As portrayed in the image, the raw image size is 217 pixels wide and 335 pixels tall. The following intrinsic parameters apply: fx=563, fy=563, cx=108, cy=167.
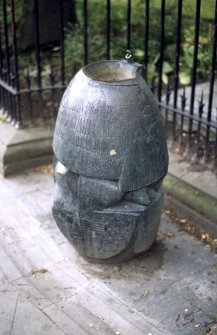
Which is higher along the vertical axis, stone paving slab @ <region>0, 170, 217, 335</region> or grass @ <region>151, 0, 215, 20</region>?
grass @ <region>151, 0, 215, 20</region>

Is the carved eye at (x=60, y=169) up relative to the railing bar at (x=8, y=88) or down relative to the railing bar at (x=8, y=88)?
up

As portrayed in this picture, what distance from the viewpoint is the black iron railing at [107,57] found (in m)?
4.82

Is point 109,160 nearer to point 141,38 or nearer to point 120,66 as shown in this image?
point 120,66

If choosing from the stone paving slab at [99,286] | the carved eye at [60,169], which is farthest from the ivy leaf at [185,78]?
the carved eye at [60,169]

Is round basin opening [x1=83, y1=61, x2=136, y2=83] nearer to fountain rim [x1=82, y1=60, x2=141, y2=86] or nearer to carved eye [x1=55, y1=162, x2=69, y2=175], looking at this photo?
fountain rim [x1=82, y1=60, x2=141, y2=86]

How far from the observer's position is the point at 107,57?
4895 mm

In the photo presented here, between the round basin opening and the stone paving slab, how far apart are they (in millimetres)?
1250

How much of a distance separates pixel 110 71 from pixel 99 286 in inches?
54.1

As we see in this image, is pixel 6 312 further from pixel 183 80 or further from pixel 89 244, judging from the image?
pixel 183 80

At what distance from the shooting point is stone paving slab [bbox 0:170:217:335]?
3332 millimetres

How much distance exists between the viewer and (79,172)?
3.36 meters

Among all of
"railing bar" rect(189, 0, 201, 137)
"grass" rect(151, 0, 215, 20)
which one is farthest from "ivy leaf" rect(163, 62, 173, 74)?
"railing bar" rect(189, 0, 201, 137)

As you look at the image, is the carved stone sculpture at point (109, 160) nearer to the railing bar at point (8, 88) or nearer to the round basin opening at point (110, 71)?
the round basin opening at point (110, 71)

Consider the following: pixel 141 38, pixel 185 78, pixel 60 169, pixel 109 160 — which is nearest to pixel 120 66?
pixel 109 160
